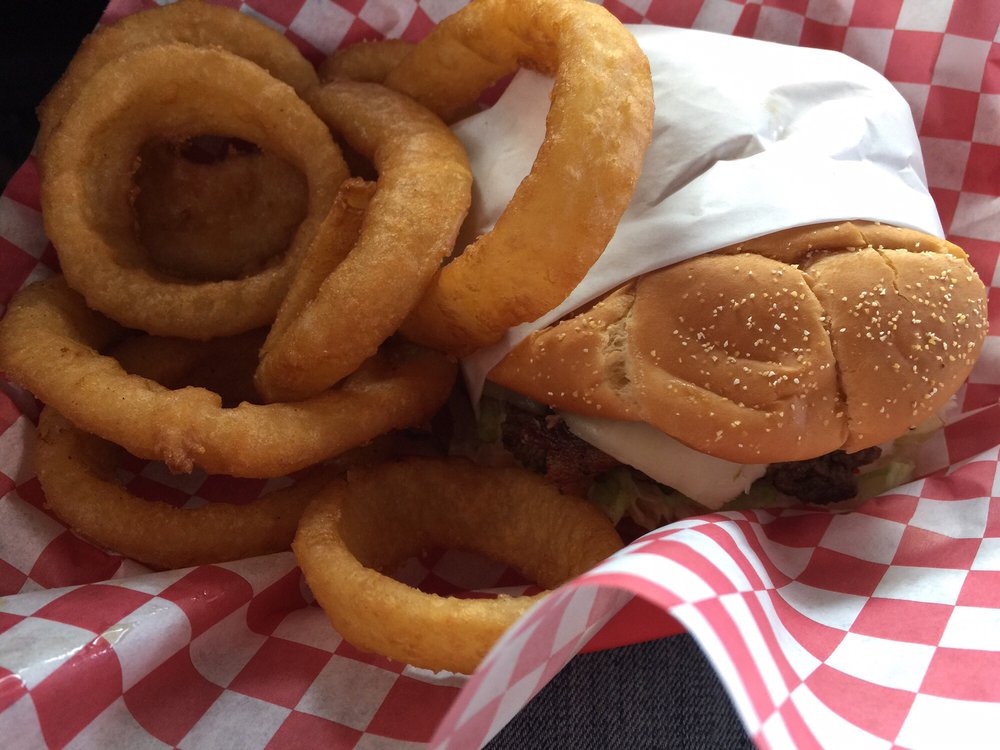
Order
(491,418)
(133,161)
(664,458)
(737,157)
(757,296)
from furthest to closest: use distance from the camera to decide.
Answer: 1. (491,418)
2. (133,161)
3. (664,458)
4. (737,157)
5. (757,296)

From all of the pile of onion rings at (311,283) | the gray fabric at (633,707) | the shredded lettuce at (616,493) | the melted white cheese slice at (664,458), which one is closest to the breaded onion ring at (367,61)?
the pile of onion rings at (311,283)

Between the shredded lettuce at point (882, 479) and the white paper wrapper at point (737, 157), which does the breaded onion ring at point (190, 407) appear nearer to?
the white paper wrapper at point (737, 157)

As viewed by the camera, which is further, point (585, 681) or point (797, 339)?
point (585, 681)

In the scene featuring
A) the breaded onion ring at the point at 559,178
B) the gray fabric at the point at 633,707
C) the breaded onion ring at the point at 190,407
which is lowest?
the gray fabric at the point at 633,707

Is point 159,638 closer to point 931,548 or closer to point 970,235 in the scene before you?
point 931,548

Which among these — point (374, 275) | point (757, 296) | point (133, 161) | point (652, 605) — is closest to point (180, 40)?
point (133, 161)

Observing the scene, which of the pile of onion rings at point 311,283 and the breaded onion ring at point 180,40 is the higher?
the breaded onion ring at point 180,40

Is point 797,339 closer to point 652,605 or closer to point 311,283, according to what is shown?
point 652,605
